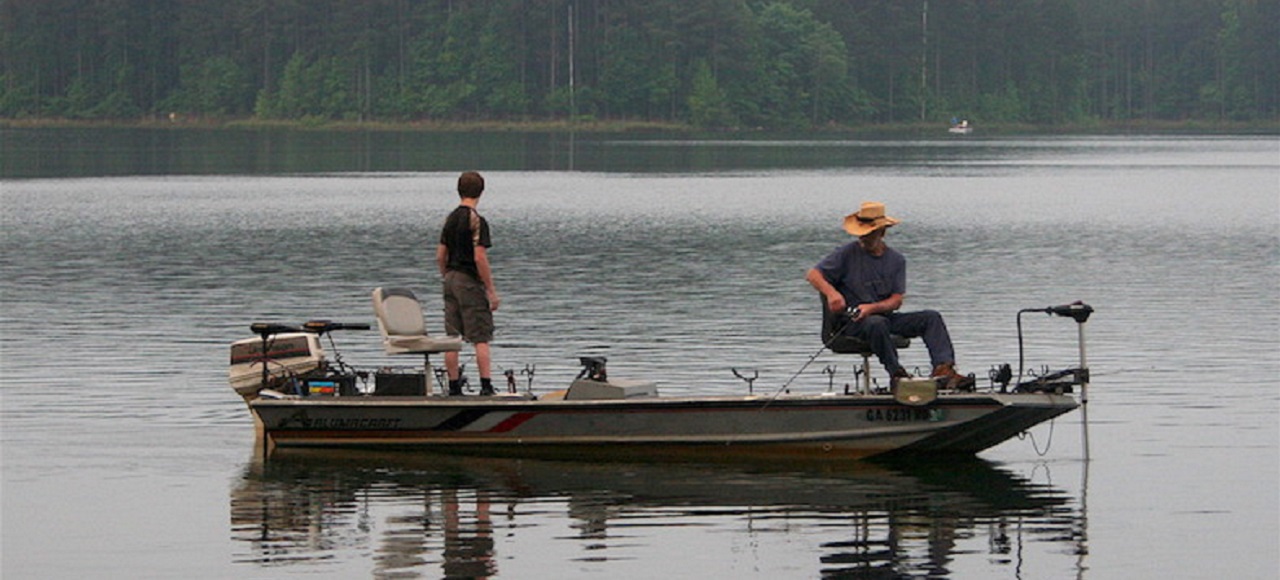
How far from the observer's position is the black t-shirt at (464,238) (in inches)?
746

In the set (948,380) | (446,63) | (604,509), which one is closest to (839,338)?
(948,380)

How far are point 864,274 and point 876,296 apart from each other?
0.18 meters

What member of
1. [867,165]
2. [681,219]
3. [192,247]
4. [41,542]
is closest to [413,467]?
[41,542]

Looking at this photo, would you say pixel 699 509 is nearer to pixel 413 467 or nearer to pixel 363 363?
pixel 413 467

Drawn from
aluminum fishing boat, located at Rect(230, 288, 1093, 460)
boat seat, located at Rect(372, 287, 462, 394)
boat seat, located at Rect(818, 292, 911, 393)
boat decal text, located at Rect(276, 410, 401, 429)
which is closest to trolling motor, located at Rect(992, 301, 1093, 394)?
aluminum fishing boat, located at Rect(230, 288, 1093, 460)

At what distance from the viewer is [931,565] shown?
14.9 m

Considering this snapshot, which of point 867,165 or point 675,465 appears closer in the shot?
point 675,465

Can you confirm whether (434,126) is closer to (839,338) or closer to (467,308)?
(467,308)

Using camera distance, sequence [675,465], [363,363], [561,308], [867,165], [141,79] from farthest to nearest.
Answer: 1. [141,79]
2. [867,165]
3. [561,308]
4. [363,363]
5. [675,465]

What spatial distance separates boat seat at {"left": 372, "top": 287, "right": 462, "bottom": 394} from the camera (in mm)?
18891

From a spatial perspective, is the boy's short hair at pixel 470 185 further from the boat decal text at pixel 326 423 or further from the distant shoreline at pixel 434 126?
the distant shoreline at pixel 434 126

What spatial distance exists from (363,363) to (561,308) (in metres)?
7.56

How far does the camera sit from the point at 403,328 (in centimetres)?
1906

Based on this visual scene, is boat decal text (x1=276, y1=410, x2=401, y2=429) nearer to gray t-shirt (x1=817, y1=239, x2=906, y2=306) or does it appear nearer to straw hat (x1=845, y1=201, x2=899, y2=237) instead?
gray t-shirt (x1=817, y1=239, x2=906, y2=306)
